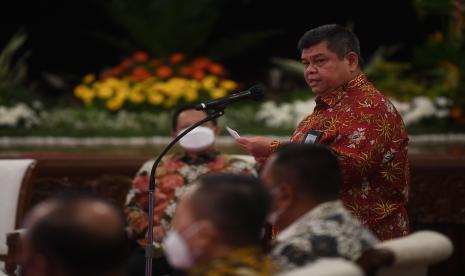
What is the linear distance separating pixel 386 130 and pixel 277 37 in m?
5.69

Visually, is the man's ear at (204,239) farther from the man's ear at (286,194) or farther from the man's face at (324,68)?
the man's face at (324,68)

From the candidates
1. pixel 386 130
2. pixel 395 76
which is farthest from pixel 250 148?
pixel 395 76

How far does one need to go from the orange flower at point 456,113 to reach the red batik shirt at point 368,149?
286cm

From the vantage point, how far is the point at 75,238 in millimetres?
1942

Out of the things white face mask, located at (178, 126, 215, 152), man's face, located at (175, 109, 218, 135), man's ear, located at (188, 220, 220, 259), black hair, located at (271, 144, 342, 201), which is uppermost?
man's face, located at (175, 109, 218, 135)

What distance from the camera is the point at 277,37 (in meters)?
8.62

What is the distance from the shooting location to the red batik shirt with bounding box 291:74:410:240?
2.98m

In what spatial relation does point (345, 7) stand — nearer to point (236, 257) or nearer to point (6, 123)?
point (6, 123)

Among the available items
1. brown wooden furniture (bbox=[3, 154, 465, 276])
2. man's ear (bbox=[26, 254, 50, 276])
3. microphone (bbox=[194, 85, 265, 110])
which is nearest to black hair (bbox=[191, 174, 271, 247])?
man's ear (bbox=[26, 254, 50, 276])

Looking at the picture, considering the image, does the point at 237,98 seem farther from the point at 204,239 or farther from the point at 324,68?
the point at 204,239

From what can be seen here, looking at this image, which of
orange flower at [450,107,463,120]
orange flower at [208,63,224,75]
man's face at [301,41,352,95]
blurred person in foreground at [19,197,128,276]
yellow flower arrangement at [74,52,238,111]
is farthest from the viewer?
orange flower at [208,63,224,75]

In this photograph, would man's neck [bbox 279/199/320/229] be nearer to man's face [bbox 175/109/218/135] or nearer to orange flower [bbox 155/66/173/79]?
man's face [bbox 175/109/218/135]

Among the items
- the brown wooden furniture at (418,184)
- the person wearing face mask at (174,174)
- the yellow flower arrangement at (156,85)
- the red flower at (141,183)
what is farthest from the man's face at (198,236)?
the yellow flower arrangement at (156,85)

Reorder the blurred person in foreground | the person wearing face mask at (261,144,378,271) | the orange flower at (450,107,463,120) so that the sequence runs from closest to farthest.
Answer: the blurred person in foreground
the person wearing face mask at (261,144,378,271)
the orange flower at (450,107,463,120)
